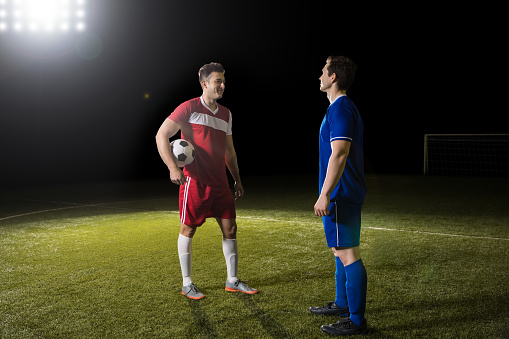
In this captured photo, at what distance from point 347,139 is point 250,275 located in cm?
176

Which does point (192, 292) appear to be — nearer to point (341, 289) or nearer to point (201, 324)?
point (201, 324)

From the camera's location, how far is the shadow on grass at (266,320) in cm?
236

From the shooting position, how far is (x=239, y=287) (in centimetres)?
311

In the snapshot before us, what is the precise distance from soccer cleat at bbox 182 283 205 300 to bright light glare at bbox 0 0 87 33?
1046 centimetres

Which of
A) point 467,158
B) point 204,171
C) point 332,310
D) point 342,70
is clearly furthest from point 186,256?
point 467,158

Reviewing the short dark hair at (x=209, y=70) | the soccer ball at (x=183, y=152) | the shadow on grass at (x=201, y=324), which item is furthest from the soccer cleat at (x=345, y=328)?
the short dark hair at (x=209, y=70)

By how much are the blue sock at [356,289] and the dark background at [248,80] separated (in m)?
11.5

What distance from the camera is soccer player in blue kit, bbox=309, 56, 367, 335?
2205mm

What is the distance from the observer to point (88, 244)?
4.79 meters

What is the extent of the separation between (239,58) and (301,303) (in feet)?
49.3

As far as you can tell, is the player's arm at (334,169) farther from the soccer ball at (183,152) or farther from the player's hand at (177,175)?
the soccer ball at (183,152)

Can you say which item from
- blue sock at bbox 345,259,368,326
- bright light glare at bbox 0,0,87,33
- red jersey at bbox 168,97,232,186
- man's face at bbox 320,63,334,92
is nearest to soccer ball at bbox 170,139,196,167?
red jersey at bbox 168,97,232,186

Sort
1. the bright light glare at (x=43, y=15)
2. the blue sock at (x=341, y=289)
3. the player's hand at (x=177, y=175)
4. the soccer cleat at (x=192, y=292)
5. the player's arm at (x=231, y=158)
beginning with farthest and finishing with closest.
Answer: the bright light glare at (x=43, y=15)
the player's arm at (x=231, y=158)
the soccer cleat at (x=192, y=292)
the player's hand at (x=177, y=175)
the blue sock at (x=341, y=289)

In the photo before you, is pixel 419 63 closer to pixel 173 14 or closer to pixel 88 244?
pixel 173 14
